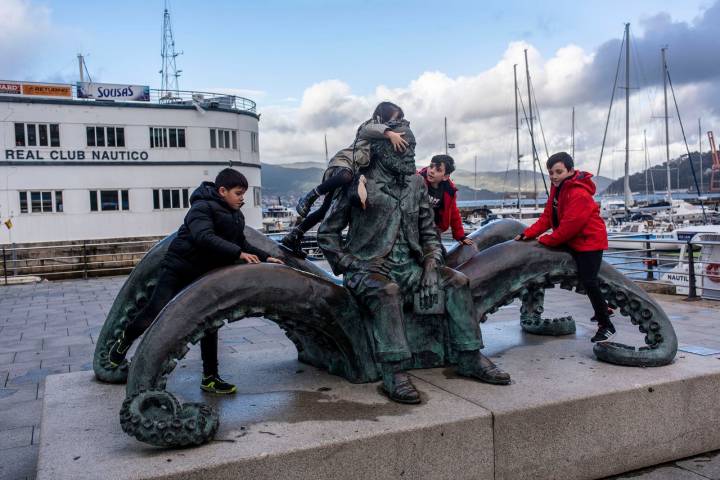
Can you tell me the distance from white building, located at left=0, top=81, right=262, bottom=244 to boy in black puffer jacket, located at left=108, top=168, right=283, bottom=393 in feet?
97.1

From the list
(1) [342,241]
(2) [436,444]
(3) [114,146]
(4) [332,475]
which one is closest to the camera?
(4) [332,475]

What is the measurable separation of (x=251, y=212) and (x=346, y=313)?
32.4 m

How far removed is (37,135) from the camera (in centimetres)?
3073

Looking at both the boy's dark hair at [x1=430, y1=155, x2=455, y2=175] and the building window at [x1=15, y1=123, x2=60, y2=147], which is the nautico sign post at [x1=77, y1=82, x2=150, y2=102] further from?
the boy's dark hair at [x1=430, y1=155, x2=455, y2=175]

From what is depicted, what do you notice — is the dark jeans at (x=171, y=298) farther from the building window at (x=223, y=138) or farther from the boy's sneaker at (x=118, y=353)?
the building window at (x=223, y=138)

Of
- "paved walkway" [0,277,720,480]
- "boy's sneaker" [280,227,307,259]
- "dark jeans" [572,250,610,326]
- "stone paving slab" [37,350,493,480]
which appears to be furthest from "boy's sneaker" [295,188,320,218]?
"dark jeans" [572,250,610,326]

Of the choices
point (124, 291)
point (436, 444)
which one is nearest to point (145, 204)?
point (124, 291)

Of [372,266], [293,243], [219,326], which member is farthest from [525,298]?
[219,326]

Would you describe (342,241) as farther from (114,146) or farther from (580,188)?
(114,146)

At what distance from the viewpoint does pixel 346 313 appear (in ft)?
→ 14.1

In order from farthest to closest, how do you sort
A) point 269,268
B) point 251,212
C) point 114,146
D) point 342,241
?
1. point 251,212
2. point 114,146
3. point 342,241
4. point 269,268

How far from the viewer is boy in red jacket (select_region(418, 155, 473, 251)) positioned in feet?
19.1

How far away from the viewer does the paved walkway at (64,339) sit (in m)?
4.34

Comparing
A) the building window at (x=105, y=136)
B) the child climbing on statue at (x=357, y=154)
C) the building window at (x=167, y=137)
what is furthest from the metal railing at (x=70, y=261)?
the child climbing on statue at (x=357, y=154)
